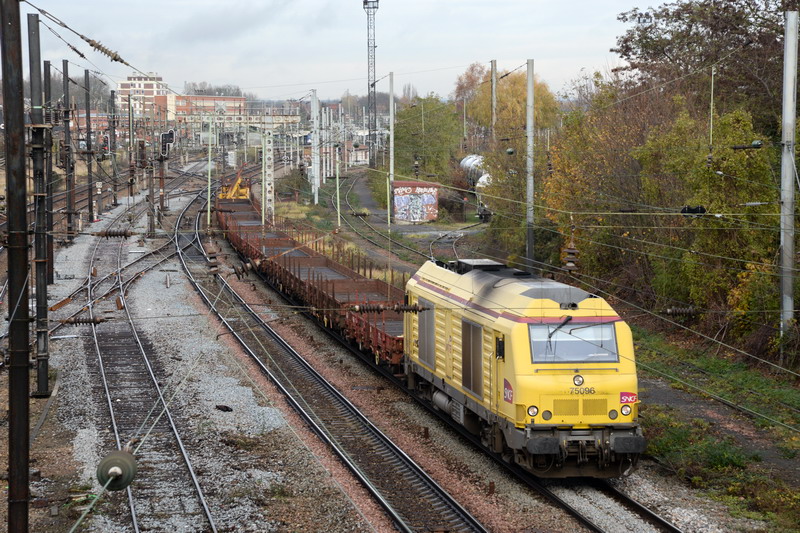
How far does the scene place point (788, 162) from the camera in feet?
64.3

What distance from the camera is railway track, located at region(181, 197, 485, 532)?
13609mm

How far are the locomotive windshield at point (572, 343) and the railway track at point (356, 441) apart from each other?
8.87 feet

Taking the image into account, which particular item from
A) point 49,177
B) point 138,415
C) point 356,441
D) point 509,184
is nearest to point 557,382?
point 356,441

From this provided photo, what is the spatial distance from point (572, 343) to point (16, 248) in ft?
27.2

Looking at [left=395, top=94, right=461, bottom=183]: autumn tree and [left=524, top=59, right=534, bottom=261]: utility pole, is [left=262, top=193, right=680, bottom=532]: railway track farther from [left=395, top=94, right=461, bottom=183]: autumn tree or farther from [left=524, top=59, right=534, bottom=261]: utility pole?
[left=395, top=94, right=461, bottom=183]: autumn tree

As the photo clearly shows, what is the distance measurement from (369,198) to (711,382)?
176 ft

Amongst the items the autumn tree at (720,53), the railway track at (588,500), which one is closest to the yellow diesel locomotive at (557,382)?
the railway track at (588,500)

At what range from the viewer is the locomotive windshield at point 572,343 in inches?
565

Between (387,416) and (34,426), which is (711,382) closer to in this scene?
(387,416)

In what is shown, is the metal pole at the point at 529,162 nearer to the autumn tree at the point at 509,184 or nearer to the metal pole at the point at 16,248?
the autumn tree at the point at 509,184

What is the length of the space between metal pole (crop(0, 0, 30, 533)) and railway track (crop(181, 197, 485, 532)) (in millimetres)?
5243

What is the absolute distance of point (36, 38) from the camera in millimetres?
21297

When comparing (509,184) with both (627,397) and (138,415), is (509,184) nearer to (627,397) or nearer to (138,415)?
(138,415)

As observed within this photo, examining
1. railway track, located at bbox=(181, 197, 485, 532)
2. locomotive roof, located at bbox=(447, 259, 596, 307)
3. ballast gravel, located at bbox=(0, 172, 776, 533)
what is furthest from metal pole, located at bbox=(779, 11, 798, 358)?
railway track, located at bbox=(181, 197, 485, 532)
